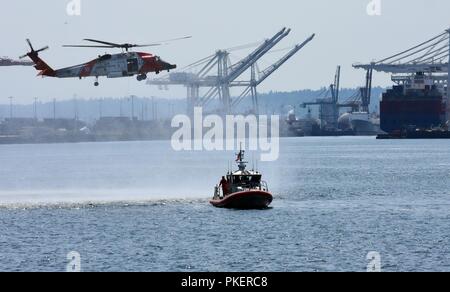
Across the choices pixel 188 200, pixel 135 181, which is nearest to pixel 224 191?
pixel 188 200

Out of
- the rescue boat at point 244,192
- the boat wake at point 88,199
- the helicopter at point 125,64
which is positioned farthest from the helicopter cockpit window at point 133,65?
the boat wake at point 88,199

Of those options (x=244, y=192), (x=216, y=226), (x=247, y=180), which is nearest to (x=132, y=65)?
(x=247, y=180)

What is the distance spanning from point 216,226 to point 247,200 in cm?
1029

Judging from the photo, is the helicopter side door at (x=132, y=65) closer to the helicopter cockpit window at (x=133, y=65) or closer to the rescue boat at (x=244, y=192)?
the helicopter cockpit window at (x=133, y=65)

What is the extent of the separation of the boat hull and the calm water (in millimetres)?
1273

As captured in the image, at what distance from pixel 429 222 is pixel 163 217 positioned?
2138cm

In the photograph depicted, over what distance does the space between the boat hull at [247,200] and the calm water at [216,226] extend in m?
1.27

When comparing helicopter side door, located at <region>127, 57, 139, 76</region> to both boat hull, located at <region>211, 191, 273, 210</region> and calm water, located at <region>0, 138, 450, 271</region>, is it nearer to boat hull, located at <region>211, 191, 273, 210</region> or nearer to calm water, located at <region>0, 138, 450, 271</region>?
calm water, located at <region>0, 138, 450, 271</region>

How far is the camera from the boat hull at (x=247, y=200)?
97750mm

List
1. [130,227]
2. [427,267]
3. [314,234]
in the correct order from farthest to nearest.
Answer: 1. [130,227]
2. [314,234]
3. [427,267]

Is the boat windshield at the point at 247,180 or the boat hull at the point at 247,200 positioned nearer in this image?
the boat hull at the point at 247,200

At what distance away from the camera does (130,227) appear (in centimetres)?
8919
